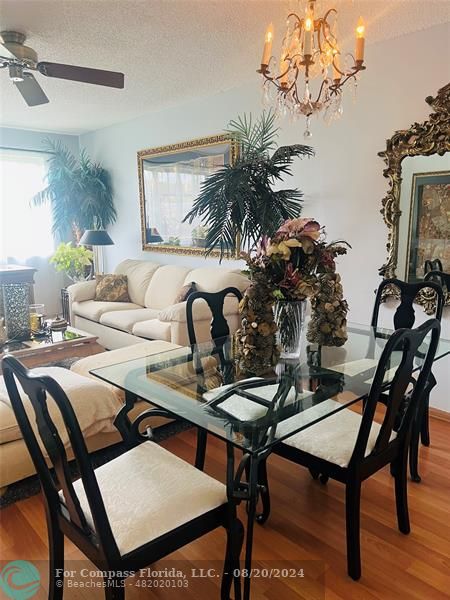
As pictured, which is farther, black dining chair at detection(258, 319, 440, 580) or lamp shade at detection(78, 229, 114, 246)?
lamp shade at detection(78, 229, 114, 246)

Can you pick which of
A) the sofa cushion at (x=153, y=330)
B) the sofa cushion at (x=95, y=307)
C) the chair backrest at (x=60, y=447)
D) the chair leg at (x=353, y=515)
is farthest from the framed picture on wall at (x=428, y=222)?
the sofa cushion at (x=95, y=307)

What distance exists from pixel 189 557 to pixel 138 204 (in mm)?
4463

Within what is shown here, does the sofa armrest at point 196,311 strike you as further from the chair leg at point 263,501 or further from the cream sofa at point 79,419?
the chair leg at point 263,501

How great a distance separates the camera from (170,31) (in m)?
2.68

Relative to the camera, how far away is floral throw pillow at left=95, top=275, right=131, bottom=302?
492 cm

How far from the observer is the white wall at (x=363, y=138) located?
2.79 meters

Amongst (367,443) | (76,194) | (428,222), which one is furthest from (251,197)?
(76,194)

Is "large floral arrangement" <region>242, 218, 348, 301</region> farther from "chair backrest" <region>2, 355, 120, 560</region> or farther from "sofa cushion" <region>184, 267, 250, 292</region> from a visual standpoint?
"sofa cushion" <region>184, 267, 250, 292</region>

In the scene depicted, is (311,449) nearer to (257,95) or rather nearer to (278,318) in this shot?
(278,318)

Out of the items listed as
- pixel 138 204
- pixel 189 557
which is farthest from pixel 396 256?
pixel 138 204

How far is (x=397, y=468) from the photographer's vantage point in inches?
70.9

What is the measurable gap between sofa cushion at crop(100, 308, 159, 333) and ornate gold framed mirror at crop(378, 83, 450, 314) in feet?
7.57

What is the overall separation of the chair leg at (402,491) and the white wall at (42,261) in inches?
212

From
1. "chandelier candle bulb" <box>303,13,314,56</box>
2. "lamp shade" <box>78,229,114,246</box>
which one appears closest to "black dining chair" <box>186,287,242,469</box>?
"chandelier candle bulb" <box>303,13,314,56</box>
